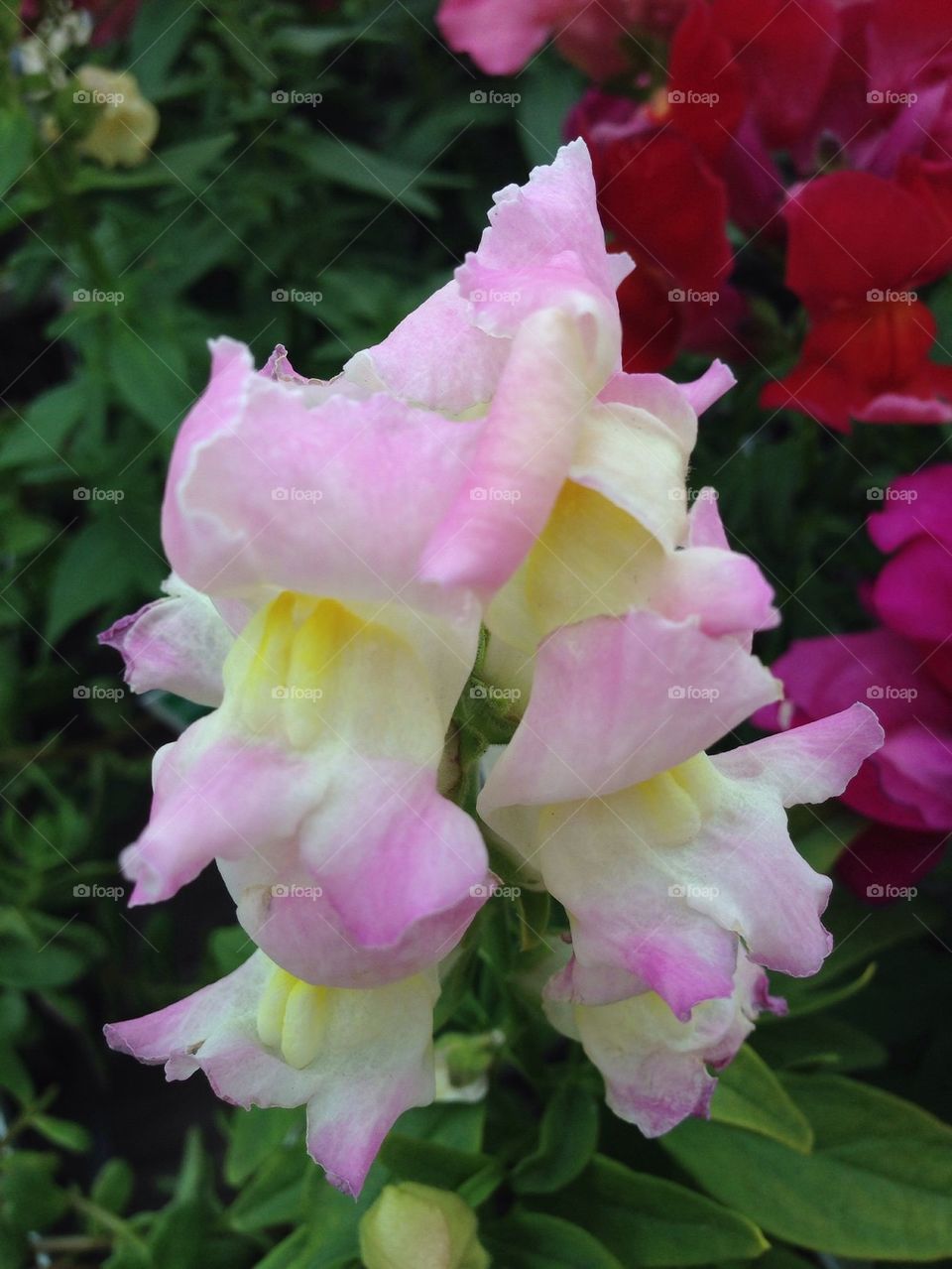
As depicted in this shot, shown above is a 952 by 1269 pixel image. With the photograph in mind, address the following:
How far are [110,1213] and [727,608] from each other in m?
0.72

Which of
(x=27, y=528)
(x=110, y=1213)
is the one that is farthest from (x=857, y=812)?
(x=27, y=528)

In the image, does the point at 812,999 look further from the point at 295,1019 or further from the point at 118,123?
the point at 118,123

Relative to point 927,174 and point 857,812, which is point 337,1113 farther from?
point 927,174

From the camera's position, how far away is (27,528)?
3.44 ft
